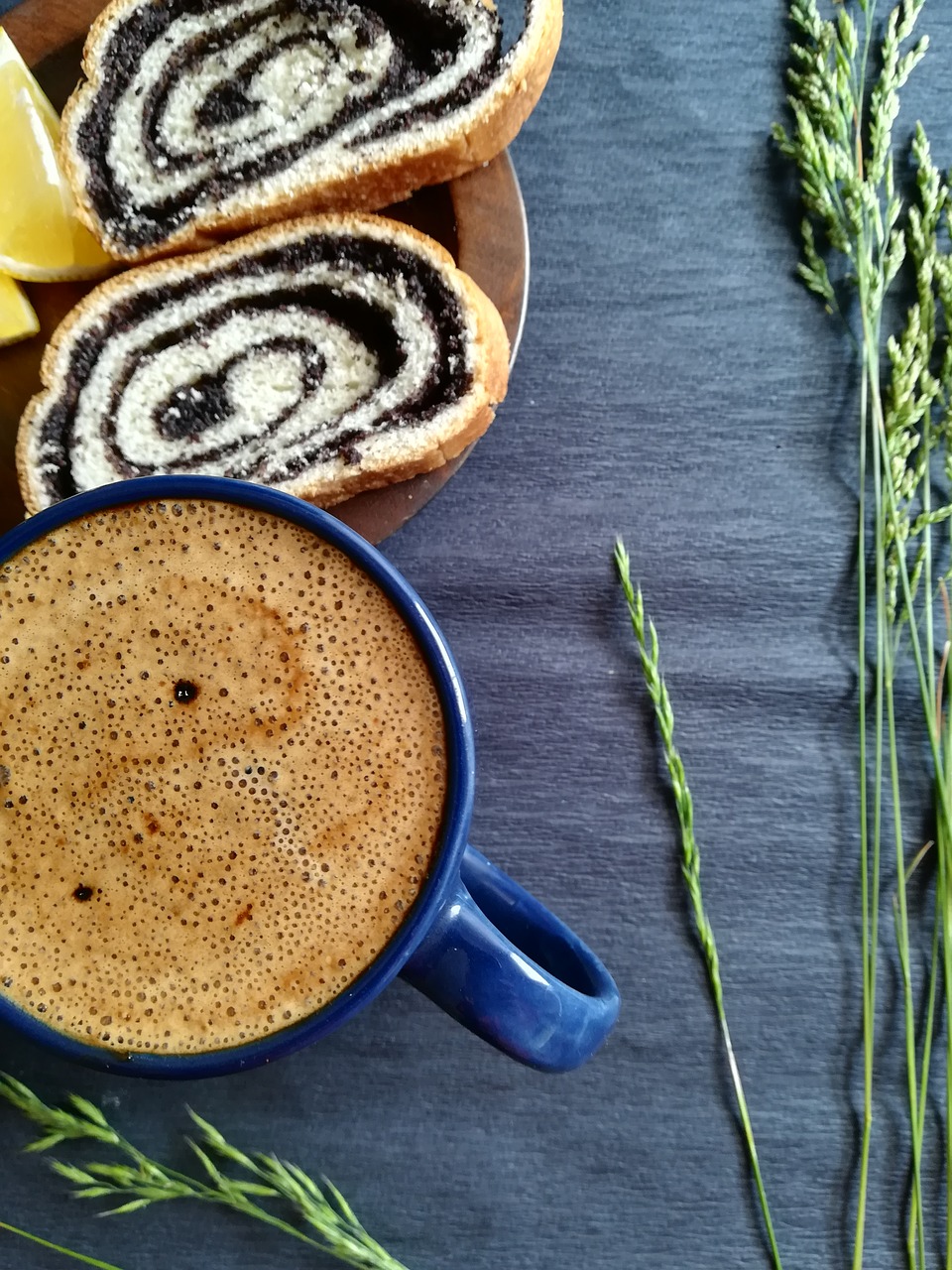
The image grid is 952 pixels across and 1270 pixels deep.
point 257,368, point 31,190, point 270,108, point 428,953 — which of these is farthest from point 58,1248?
point 270,108

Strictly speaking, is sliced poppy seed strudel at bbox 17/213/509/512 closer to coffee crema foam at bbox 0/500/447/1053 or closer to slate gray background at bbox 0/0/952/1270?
slate gray background at bbox 0/0/952/1270

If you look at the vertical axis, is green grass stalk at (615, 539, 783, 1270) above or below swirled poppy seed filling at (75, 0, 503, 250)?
below

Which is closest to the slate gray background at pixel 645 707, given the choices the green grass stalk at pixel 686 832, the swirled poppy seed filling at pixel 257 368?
the green grass stalk at pixel 686 832

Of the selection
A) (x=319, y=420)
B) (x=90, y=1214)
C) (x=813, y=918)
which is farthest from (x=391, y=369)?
(x=90, y=1214)

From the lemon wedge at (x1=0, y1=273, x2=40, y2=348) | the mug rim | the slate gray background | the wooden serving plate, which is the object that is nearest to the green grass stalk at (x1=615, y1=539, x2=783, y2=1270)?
the slate gray background

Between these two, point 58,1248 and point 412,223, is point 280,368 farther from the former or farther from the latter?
point 58,1248

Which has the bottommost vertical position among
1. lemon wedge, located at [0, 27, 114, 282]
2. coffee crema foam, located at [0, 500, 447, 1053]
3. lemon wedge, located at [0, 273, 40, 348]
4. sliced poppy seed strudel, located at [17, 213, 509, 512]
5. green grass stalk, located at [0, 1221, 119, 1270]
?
green grass stalk, located at [0, 1221, 119, 1270]

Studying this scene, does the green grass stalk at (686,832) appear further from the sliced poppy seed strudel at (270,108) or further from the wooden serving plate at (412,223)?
the sliced poppy seed strudel at (270,108)
